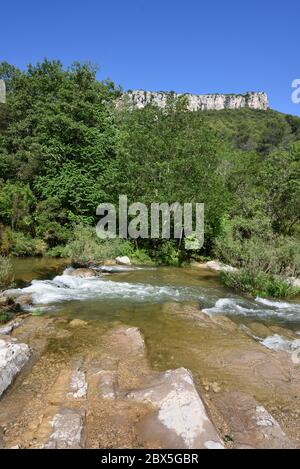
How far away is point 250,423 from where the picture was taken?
18.7 ft

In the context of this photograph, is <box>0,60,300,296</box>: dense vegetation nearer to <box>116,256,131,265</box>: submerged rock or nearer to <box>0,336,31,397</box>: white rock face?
<box>116,256,131,265</box>: submerged rock

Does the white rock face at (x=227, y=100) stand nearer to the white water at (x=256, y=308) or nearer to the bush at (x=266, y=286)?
the bush at (x=266, y=286)

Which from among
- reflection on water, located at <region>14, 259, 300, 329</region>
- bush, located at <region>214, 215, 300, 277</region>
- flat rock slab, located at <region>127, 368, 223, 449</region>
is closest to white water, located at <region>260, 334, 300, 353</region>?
reflection on water, located at <region>14, 259, 300, 329</region>

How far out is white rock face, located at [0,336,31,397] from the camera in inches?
256

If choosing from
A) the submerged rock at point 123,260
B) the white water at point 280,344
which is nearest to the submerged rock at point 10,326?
the white water at point 280,344

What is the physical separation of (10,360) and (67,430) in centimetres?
238

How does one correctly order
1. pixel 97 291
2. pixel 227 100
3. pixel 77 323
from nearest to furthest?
pixel 77 323 < pixel 97 291 < pixel 227 100

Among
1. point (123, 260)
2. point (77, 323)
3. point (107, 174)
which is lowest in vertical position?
point (123, 260)

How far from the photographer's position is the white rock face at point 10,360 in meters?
6.51

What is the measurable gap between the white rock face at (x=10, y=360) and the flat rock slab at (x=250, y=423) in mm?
3733

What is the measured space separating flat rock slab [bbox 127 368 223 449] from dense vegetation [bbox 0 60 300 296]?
38.7ft

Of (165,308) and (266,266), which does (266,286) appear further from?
(165,308)

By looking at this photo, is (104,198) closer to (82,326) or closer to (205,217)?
(205,217)

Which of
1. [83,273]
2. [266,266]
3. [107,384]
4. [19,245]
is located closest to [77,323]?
[107,384]
